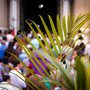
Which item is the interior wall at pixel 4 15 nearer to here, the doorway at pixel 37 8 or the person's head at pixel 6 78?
the doorway at pixel 37 8

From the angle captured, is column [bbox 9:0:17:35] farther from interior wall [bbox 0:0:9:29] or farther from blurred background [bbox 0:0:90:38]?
interior wall [bbox 0:0:9:29]

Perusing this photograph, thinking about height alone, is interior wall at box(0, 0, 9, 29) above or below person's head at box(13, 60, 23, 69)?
above

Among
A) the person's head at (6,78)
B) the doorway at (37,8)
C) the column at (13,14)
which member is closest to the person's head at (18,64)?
the person's head at (6,78)

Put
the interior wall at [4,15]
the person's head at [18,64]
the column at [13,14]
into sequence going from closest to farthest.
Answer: the person's head at [18,64], the column at [13,14], the interior wall at [4,15]

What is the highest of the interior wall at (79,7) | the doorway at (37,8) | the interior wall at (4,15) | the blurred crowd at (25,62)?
the doorway at (37,8)

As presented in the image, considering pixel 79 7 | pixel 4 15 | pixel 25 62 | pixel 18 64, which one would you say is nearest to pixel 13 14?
pixel 4 15

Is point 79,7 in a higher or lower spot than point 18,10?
lower

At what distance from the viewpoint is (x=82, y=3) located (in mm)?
16781

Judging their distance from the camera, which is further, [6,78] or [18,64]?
[18,64]

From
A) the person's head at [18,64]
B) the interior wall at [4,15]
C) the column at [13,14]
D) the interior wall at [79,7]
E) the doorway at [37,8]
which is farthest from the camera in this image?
the doorway at [37,8]

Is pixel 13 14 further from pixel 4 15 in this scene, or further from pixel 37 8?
pixel 37 8

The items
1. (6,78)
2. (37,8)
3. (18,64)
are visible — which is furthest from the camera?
(37,8)

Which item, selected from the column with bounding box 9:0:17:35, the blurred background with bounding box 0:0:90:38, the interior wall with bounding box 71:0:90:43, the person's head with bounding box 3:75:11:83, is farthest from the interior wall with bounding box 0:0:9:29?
the person's head with bounding box 3:75:11:83

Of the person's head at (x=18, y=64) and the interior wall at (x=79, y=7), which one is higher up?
the interior wall at (x=79, y=7)
